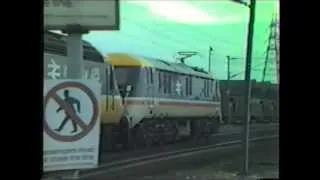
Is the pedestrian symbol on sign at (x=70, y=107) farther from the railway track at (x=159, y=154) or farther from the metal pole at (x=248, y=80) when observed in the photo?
the railway track at (x=159, y=154)

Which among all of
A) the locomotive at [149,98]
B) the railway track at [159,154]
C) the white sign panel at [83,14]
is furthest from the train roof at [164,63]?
the railway track at [159,154]

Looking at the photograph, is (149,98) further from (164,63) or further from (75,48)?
(75,48)

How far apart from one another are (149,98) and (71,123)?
8.69 m

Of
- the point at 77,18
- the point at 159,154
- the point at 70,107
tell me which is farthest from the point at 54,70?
the point at 159,154

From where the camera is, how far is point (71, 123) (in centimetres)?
253

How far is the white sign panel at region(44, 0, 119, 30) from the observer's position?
2.09 meters

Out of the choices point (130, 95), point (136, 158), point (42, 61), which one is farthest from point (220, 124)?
point (130, 95)

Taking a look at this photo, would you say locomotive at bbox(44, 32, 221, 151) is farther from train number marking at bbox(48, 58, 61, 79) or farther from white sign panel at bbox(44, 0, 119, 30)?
white sign panel at bbox(44, 0, 119, 30)

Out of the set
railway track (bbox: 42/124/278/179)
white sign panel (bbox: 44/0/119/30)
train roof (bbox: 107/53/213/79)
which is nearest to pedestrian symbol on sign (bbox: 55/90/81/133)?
white sign panel (bbox: 44/0/119/30)

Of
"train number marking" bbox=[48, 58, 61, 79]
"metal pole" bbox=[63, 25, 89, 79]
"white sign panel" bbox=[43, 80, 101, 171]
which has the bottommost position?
"white sign panel" bbox=[43, 80, 101, 171]

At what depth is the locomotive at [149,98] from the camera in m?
3.91

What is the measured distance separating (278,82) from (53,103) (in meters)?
0.87

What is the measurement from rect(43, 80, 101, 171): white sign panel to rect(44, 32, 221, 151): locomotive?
84 mm
